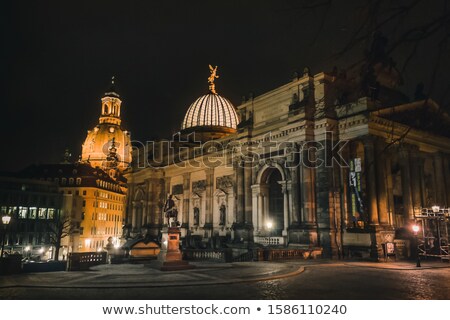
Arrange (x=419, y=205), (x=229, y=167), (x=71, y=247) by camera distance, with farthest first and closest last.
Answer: (x=71, y=247) < (x=229, y=167) < (x=419, y=205)

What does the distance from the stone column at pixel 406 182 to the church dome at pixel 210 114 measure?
33.8 metres

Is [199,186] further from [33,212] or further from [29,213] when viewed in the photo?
[33,212]

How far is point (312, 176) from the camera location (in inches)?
1241

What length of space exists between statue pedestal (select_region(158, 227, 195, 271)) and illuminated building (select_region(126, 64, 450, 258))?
10.7m

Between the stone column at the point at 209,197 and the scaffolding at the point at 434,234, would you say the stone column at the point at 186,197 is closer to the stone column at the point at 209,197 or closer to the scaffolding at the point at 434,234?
the stone column at the point at 209,197

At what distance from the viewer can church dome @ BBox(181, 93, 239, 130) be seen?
65.7 m

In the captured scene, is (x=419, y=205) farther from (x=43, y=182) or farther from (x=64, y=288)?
(x=43, y=182)

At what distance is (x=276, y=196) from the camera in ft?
124

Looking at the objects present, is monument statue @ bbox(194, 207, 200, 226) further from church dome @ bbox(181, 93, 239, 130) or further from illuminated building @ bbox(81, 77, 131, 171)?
illuminated building @ bbox(81, 77, 131, 171)

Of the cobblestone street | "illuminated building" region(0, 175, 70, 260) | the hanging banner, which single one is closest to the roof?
"illuminated building" region(0, 175, 70, 260)

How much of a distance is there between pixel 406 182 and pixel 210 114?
38.3 meters

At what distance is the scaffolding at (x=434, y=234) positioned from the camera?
27.9 m

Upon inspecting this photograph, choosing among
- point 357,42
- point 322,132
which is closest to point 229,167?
point 322,132

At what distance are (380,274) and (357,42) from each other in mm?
16001
